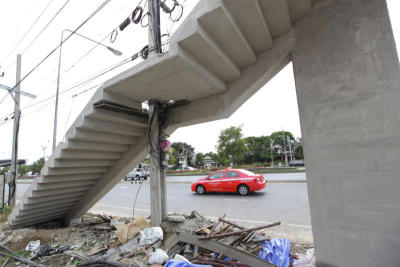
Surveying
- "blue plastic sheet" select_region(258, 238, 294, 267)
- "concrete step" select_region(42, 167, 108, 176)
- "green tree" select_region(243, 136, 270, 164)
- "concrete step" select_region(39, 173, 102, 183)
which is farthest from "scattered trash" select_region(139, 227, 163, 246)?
"green tree" select_region(243, 136, 270, 164)

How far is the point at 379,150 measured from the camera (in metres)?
2.14

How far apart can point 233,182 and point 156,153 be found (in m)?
5.96

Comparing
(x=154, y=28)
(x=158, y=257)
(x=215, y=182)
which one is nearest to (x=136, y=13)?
(x=154, y=28)

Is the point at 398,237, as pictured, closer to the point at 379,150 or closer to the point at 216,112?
the point at 379,150

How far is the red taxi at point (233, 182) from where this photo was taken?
8.89 meters

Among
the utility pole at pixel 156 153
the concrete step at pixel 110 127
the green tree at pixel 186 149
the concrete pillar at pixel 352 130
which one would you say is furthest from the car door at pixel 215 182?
the green tree at pixel 186 149

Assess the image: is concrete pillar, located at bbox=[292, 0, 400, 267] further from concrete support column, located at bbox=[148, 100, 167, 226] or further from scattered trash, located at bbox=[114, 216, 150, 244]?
scattered trash, located at bbox=[114, 216, 150, 244]

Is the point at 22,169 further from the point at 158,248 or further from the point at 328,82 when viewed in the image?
the point at 328,82

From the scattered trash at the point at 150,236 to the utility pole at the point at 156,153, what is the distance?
1.11 feet

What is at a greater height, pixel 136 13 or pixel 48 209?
pixel 136 13

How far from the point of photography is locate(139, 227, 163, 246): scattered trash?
3.54 meters

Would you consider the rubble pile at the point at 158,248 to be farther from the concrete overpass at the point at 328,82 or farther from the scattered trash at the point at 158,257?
the concrete overpass at the point at 328,82

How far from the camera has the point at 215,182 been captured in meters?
9.80

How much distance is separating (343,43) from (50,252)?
20.4ft
